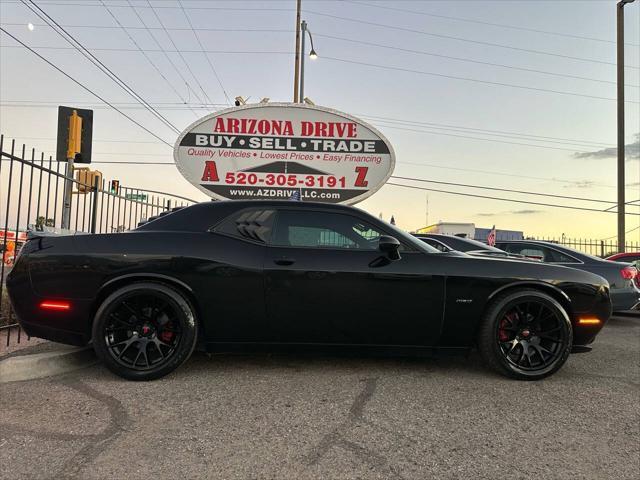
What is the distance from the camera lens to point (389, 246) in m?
3.53

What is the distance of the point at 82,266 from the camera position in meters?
3.49

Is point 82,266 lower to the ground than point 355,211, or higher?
A: lower

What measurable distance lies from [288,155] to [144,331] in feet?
21.4

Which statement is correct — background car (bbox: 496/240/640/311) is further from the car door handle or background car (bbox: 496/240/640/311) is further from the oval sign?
the car door handle

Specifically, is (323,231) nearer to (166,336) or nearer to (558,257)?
(166,336)

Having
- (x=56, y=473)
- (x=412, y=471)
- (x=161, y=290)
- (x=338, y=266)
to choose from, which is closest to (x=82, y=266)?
(x=161, y=290)

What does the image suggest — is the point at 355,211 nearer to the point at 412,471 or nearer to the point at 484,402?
the point at 484,402

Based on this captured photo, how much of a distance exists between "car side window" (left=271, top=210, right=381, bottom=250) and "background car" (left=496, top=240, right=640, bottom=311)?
428 centimetres

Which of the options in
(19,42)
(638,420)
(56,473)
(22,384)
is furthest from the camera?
(19,42)

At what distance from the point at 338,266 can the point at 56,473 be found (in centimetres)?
225

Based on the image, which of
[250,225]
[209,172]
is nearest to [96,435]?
[250,225]

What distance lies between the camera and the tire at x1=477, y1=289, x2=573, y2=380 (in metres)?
3.61

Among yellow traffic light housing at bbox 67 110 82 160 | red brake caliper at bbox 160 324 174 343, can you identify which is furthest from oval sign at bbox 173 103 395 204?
red brake caliper at bbox 160 324 174 343

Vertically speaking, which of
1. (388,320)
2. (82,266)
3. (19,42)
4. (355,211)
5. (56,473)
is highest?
(19,42)
